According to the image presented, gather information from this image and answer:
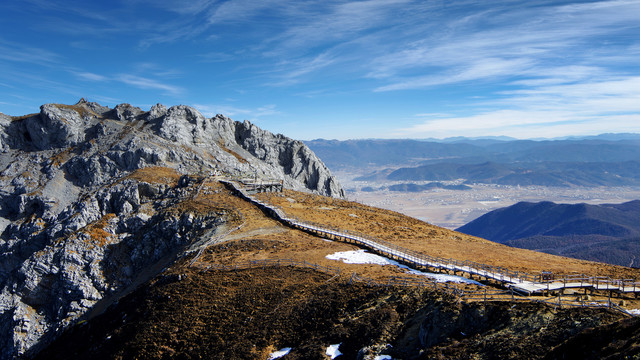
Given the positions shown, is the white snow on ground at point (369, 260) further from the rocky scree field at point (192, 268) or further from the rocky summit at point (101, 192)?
the rocky summit at point (101, 192)

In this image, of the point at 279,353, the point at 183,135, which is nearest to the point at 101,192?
the point at 183,135

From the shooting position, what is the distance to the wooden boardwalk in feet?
90.5

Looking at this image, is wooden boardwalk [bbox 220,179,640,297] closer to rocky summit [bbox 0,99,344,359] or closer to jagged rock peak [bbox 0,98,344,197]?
rocky summit [bbox 0,99,344,359]

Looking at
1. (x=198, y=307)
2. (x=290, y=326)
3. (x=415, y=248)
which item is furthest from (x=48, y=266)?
(x=415, y=248)

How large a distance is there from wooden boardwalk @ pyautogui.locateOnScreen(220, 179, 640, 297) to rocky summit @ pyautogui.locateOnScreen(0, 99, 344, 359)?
11630 mm

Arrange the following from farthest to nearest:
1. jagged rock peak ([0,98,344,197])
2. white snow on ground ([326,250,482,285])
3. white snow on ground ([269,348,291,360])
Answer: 1. jagged rock peak ([0,98,344,197])
2. white snow on ground ([326,250,482,285])
3. white snow on ground ([269,348,291,360])

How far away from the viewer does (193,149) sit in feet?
320

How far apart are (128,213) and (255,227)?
2636 centimetres

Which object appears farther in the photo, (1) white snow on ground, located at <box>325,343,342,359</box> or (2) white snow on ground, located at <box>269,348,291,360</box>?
(2) white snow on ground, located at <box>269,348,291,360</box>

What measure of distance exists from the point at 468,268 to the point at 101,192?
65.3 metres

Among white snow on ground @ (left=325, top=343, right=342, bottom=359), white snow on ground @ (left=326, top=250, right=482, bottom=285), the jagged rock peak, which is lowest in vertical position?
white snow on ground @ (left=325, top=343, right=342, bottom=359)

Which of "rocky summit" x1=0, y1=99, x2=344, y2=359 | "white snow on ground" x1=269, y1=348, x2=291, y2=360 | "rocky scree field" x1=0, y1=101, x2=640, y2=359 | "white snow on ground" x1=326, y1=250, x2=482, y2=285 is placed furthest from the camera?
"rocky summit" x1=0, y1=99, x2=344, y2=359

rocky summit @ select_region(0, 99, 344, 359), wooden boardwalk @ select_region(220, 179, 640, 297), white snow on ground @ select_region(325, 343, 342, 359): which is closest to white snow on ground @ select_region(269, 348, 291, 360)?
white snow on ground @ select_region(325, 343, 342, 359)

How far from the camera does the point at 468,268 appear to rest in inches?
1378
